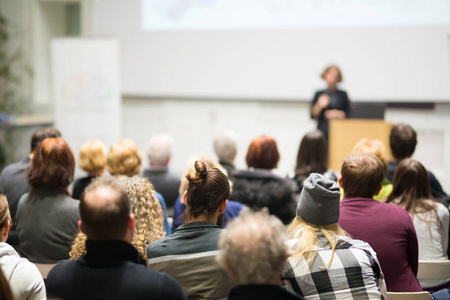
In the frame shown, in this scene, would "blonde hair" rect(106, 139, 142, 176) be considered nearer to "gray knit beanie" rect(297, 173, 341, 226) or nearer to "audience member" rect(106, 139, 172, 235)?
"audience member" rect(106, 139, 172, 235)

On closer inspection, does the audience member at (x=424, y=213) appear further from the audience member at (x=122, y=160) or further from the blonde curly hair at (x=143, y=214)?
the audience member at (x=122, y=160)

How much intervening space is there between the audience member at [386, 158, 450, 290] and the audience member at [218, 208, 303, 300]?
1.49m

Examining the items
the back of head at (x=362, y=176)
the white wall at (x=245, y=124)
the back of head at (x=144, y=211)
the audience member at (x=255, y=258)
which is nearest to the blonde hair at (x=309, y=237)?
the back of head at (x=362, y=176)

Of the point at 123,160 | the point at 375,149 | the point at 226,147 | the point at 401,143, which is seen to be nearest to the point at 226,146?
the point at 226,147

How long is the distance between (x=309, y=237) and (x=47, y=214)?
1442 mm

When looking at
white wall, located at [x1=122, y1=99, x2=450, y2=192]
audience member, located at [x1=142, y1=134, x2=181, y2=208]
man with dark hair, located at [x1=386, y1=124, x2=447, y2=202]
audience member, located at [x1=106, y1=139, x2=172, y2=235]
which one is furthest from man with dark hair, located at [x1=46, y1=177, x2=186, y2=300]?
white wall, located at [x1=122, y1=99, x2=450, y2=192]

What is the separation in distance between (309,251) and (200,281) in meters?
0.41

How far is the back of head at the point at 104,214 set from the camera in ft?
4.84

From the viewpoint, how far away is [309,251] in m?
1.78

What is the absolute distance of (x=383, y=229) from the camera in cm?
214

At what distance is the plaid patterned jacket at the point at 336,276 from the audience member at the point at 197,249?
261mm

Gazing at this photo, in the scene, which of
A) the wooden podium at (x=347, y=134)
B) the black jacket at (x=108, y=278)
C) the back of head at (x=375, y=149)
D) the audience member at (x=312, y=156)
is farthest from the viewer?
the wooden podium at (x=347, y=134)

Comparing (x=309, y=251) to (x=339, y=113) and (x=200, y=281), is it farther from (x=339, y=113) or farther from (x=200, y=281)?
(x=339, y=113)

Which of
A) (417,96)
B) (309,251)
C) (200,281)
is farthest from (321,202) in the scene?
(417,96)
